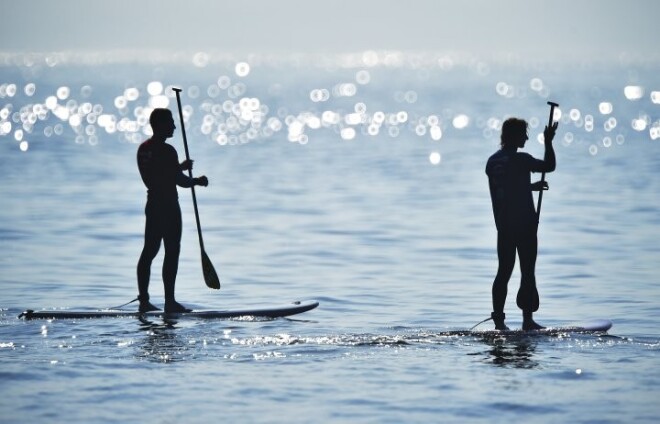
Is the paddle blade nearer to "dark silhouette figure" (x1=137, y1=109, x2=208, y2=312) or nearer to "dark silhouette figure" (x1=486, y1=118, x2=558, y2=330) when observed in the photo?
"dark silhouette figure" (x1=137, y1=109, x2=208, y2=312)

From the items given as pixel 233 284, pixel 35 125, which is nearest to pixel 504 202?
pixel 233 284

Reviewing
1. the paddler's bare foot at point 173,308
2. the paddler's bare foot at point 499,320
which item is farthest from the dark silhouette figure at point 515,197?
the paddler's bare foot at point 173,308

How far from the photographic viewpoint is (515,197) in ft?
48.0

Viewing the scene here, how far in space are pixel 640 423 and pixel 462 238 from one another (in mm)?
12293

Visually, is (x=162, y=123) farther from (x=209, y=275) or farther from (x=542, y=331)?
(x=542, y=331)

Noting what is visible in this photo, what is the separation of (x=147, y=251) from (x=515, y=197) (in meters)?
3.46

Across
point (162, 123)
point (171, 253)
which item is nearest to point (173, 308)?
point (171, 253)

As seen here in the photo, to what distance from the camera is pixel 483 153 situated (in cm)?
5275

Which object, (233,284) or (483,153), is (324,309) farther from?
(483,153)

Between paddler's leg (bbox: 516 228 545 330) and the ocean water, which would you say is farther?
paddler's leg (bbox: 516 228 545 330)

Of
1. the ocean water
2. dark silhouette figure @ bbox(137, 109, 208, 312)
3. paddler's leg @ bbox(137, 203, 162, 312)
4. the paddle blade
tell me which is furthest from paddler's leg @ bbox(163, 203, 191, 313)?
the paddle blade

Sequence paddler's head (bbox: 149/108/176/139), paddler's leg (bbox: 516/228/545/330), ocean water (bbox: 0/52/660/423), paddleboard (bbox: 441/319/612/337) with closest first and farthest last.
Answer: ocean water (bbox: 0/52/660/423) < paddler's leg (bbox: 516/228/545/330) < paddleboard (bbox: 441/319/612/337) < paddler's head (bbox: 149/108/176/139)

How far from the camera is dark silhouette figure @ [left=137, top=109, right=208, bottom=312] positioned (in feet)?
51.0

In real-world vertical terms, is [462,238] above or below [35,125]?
below
